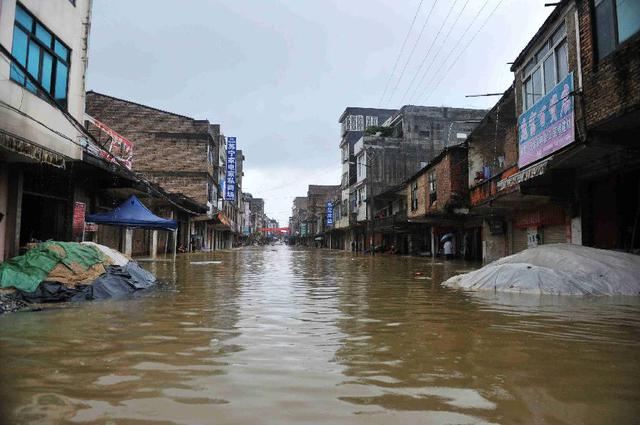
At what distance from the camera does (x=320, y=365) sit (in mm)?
4000

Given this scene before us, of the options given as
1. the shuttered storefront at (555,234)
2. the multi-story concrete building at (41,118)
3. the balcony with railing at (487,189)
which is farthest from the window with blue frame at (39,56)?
→ the shuttered storefront at (555,234)

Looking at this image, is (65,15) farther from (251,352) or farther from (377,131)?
(377,131)

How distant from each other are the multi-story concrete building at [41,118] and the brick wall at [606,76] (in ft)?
36.9

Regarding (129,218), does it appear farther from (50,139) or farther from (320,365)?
(320,365)

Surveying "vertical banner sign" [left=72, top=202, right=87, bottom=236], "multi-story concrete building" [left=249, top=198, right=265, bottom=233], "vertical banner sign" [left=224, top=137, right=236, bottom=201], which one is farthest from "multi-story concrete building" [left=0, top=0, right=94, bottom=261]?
"multi-story concrete building" [left=249, top=198, right=265, bottom=233]

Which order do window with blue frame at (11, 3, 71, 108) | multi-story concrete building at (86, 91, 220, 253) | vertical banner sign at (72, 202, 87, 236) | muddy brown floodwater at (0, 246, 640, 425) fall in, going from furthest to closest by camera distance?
multi-story concrete building at (86, 91, 220, 253) < vertical banner sign at (72, 202, 87, 236) < window with blue frame at (11, 3, 71, 108) < muddy brown floodwater at (0, 246, 640, 425)

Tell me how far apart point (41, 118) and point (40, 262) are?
5.54 meters

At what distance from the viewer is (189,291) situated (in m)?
9.91

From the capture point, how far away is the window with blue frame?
11.5 metres

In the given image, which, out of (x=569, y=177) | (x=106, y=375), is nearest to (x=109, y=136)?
(x=569, y=177)

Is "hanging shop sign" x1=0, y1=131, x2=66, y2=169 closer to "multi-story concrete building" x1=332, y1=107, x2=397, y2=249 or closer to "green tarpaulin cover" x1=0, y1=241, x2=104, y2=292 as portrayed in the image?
"green tarpaulin cover" x1=0, y1=241, x2=104, y2=292

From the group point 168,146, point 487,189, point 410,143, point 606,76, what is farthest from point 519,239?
point 168,146

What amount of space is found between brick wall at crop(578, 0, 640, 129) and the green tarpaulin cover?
431 inches

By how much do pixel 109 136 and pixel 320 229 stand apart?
71186 millimetres
